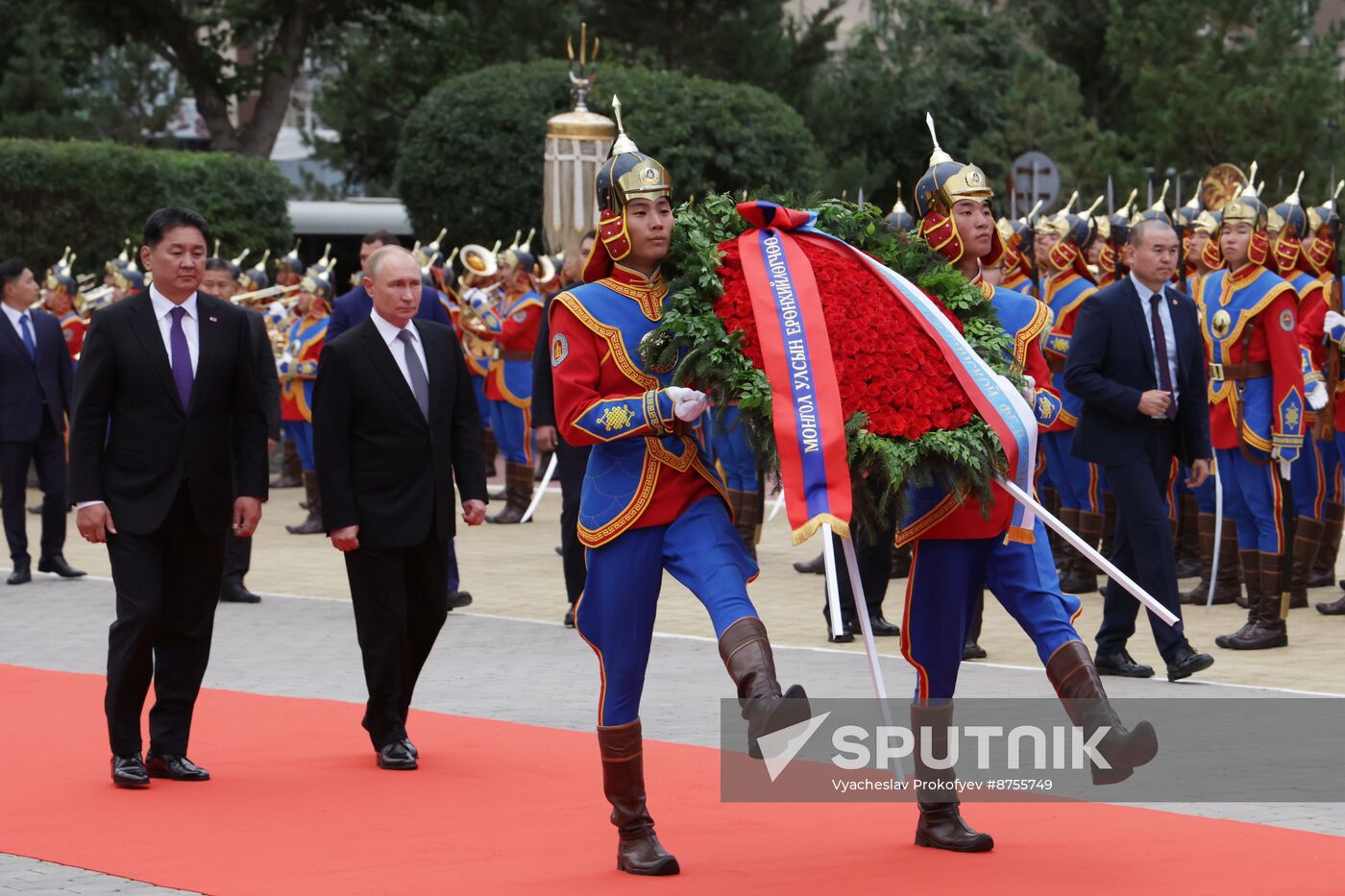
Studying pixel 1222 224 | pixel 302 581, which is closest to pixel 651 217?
pixel 1222 224

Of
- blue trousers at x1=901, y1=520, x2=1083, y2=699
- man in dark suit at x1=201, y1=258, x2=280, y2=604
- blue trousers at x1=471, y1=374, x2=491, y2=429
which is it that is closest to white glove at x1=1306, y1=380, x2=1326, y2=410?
man in dark suit at x1=201, y1=258, x2=280, y2=604

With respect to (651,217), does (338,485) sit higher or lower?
lower

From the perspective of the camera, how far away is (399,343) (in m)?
8.45

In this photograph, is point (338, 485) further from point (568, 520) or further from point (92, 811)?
point (568, 520)

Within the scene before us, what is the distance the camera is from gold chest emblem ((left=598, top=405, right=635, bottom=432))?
6211 millimetres

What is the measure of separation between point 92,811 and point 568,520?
13.7 ft

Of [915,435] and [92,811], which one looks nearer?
[915,435]

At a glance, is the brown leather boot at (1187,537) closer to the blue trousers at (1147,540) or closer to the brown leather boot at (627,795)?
the blue trousers at (1147,540)

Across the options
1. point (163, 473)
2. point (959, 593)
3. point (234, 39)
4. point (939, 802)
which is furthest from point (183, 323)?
point (234, 39)

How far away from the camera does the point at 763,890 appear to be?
19.8 feet

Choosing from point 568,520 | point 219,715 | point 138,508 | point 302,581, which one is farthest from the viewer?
point 302,581

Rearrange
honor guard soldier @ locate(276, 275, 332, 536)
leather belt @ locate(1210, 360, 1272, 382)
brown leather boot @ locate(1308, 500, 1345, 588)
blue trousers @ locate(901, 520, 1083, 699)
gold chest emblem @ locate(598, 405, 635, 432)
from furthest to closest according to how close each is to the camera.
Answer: honor guard soldier @ locate(276, 275, 332, 536) < brown leather boot @ locate(1308, 500, 1345, 588) < leather belt @ locate(1210, 360, 1272, 382) < blue trousers @ locate(901, 520, 1083, 699) < gold chest emblem @ locate(598, 405, 635, 432)

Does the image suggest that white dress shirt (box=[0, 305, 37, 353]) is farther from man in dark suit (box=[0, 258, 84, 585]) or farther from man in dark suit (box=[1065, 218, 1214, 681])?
man in dark suit (box=[1065, 218, 1214, 681])

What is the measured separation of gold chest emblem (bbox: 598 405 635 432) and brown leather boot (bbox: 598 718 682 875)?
85 cm
